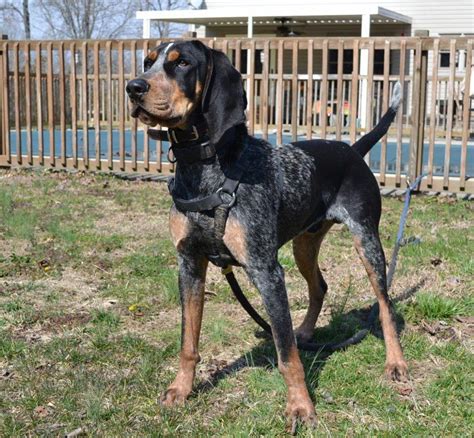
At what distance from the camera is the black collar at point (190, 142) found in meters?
3.12

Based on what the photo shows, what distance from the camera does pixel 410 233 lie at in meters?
7.08

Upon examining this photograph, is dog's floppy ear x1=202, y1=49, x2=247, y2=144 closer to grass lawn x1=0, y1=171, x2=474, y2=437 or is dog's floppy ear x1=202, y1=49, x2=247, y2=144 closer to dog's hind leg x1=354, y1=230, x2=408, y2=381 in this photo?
dog's hind leg x1=354, y1=230, x2=408, y2=381

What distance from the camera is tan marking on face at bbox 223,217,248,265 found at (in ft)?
10.3

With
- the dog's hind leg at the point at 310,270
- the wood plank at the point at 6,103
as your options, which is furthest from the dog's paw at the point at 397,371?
the wood plank at the point at 6,103

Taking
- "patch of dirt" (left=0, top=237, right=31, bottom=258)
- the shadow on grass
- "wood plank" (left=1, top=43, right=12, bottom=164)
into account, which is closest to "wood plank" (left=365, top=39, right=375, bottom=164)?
the shadow on grass

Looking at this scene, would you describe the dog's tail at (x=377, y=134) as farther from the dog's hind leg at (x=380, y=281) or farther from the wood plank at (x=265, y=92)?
the wood plank at (x=265, y=92)

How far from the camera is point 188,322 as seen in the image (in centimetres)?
348

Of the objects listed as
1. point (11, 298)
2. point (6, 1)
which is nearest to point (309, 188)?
point (11, 298)

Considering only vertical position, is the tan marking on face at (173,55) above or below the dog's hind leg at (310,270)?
above

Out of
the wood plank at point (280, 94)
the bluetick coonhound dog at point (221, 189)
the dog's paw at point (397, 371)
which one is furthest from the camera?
the wood plank at point (280, 94)

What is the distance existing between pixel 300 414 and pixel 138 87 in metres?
1.59

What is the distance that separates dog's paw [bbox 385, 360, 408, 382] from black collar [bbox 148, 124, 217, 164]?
1532 mm

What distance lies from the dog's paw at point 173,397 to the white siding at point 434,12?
779 inches

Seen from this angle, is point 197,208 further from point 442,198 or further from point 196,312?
point 442,198
